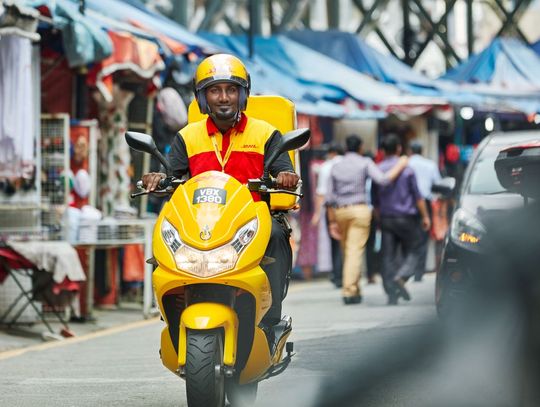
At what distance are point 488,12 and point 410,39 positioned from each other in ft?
112

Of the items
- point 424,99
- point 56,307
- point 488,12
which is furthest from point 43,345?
point 488,12

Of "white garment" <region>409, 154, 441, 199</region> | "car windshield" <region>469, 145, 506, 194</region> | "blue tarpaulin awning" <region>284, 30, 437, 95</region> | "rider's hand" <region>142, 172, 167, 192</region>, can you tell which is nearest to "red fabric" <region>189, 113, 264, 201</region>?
"rider's hand" <region>142, 172, 167, 192</region>

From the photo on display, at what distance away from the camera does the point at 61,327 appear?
41.7 ft

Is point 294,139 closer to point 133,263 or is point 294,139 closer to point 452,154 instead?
point 133,263

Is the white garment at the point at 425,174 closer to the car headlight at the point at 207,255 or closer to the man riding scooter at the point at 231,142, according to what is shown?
the man riding scooter at the point at 231,142

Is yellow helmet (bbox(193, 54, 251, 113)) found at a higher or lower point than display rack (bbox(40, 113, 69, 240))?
higher

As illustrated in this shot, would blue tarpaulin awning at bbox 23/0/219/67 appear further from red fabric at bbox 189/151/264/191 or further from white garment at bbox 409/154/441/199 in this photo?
red fabric at bbox 189/151/264/191

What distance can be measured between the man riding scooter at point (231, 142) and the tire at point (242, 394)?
36cm

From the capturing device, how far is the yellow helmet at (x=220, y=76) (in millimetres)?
6484

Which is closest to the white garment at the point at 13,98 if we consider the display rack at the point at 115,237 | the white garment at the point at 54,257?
the white garment at the point at 54,257

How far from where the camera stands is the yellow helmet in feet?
21.3

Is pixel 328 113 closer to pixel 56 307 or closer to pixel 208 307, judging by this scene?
pixel 56 307

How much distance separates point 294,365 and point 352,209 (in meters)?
8.05

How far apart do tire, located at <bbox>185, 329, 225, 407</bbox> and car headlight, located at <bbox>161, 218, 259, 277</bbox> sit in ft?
0.85
